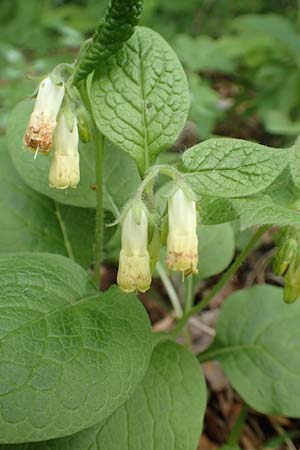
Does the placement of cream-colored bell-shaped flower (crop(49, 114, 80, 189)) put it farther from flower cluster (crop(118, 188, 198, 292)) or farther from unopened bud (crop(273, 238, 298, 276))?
unopened bud (crop(273, 238, 298, 276))

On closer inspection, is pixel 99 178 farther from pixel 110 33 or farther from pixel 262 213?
pixel 262 213

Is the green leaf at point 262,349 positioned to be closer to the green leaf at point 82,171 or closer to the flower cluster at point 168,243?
the green leaf at point 82,171

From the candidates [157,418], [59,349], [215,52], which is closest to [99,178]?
[59,349]

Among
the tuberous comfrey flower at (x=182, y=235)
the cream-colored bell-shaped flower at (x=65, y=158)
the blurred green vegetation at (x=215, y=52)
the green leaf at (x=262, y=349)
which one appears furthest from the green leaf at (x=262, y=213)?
the blurred green vegetation at (x=215, y=52)

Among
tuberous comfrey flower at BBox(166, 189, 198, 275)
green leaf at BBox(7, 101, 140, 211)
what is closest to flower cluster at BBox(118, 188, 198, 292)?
tuberous comfrey flower at BBox(166, 189, 198, 275)

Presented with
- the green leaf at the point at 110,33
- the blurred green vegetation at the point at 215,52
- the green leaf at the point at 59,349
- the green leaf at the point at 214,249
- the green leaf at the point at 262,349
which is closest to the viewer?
the green leaf at the point at 59,349

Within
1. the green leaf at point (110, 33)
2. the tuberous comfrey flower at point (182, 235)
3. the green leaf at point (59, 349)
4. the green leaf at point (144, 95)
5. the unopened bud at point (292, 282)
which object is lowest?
the green leaf at point (59, 349)
